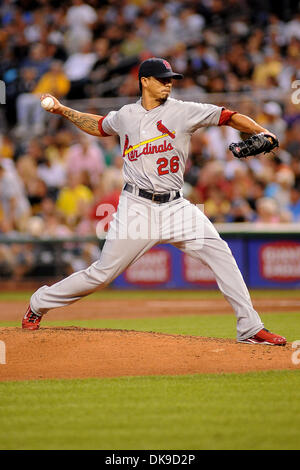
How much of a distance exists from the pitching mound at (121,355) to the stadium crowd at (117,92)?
7275 mm

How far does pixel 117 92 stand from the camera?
17.1 meters

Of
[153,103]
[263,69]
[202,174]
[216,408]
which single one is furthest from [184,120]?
[263,69]

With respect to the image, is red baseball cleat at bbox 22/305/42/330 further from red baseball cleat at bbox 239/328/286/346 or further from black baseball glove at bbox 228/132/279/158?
black baseball glove at bbox 228/132/279/158

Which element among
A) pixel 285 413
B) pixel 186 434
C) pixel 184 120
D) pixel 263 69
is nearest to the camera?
pixel 186 434

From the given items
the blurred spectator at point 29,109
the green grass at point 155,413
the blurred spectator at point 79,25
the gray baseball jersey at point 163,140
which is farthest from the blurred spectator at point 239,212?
the green grass at point 155,413

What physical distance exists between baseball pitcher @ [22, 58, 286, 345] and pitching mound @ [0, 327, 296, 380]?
0.33 m

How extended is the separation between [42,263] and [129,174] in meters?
8.26

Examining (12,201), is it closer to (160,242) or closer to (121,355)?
(160,242)

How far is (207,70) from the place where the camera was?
16.5 m

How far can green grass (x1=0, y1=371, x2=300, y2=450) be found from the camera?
418 cm

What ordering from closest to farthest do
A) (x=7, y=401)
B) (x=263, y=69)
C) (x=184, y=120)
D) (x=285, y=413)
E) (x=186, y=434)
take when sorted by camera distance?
(x=186, y=434)
(x=285, y=413)
(x=7, y=401)
(x=184, y=120)
(x=263, y=69)

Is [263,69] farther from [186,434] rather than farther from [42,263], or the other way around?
[186,434]

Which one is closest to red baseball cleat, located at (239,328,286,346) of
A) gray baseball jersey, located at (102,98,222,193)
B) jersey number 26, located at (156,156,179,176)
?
gray baseball jersey, located at (102,98,222,193)

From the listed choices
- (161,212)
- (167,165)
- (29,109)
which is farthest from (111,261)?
(29,109)
